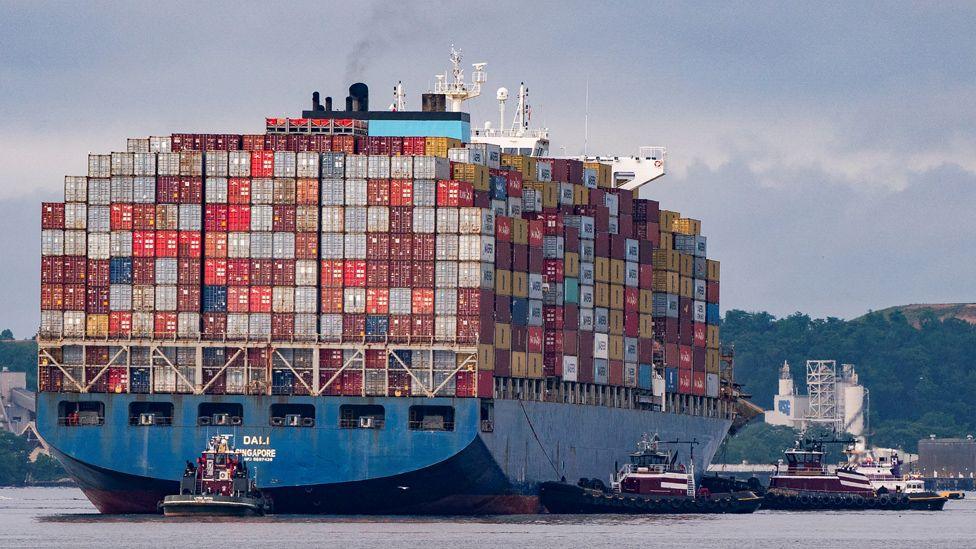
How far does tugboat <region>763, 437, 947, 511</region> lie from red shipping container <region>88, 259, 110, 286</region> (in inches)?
1816

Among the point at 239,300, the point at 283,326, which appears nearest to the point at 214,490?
the point at 283,326

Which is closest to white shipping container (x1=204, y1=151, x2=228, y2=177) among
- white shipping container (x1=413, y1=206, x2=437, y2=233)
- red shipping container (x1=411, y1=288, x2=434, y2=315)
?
white shipping container (x1=413, y1=206, x2=437, y2=233)

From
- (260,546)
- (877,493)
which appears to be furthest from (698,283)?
(260,546)

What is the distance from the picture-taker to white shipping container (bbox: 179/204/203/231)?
126 meters

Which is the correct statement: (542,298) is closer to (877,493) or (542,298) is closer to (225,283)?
(225,283)

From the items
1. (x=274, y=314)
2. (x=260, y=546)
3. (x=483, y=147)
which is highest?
(x=483, y=147)

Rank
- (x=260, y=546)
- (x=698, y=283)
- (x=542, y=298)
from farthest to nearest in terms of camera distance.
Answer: (x=698, y=283)
(x=542, y=298)
(x=260, y=546)

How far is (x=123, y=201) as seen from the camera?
127m

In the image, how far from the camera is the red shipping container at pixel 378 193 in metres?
126

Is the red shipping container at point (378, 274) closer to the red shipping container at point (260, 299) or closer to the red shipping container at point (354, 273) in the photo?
the red shipping container at point (354, 273)

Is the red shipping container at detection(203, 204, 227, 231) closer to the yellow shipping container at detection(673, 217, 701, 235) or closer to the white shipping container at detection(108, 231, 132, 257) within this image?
the white shipping container at detection(108, 231, 132, 257)

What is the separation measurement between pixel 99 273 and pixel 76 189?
4.37m

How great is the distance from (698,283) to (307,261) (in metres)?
34.0

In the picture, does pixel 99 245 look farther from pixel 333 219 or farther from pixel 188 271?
pixel 333 219
